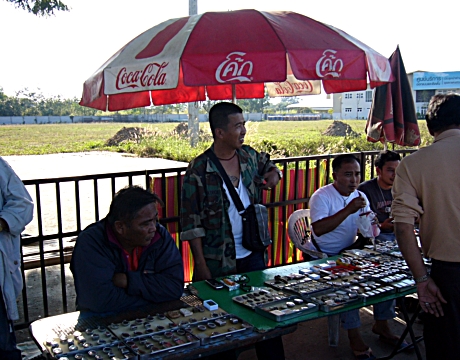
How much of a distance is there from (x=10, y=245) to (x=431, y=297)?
2.59 m

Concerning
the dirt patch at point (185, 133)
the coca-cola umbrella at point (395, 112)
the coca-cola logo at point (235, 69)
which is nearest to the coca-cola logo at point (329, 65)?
the coca-cola logo at point (235, 69)

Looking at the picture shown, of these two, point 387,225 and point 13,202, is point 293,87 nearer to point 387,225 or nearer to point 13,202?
point 387,225

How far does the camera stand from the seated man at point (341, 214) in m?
4.12

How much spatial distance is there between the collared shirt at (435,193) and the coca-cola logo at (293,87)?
2936 mm

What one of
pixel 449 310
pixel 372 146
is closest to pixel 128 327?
pixel 449 310

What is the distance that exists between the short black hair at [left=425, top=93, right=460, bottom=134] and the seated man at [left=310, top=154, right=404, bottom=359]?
1.41 metres

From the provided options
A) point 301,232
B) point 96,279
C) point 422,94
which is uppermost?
point 422,94

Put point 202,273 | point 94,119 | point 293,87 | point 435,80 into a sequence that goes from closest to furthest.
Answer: point 202,273 → point 293,87 → point 435,80 → point 94,119

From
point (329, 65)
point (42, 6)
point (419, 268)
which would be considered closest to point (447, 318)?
point (419, 268)

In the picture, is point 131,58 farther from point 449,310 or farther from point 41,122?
point 41,122

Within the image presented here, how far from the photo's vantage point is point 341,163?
168 inches

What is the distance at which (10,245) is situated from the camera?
314 centimetres

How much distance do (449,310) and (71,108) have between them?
99240 mm

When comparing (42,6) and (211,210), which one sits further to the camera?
(42,6)
